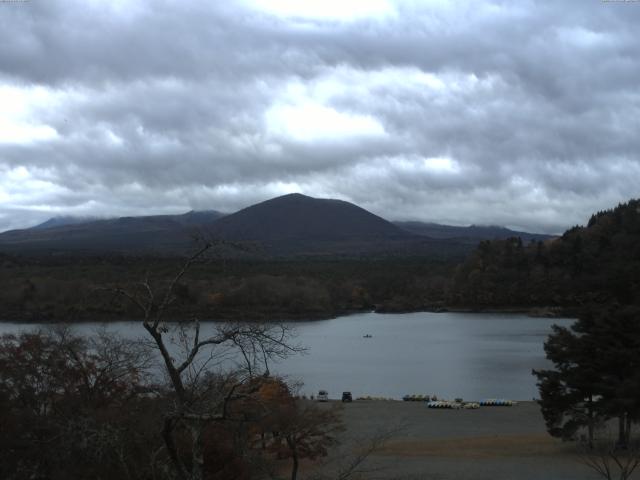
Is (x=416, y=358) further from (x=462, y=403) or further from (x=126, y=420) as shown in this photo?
(x=126, y=420)

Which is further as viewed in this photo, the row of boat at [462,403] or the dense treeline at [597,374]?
the row of boat at [462,403]

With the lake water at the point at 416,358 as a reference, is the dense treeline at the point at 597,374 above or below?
above

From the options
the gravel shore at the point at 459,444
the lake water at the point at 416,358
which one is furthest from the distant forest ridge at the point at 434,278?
the gravel shore at the point at 459,444

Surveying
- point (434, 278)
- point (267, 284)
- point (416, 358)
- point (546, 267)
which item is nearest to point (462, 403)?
point (416, 358)

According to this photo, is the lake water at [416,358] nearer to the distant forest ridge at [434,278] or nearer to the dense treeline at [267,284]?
the dense treeline at [267,284]

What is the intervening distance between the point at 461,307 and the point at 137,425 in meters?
81.9

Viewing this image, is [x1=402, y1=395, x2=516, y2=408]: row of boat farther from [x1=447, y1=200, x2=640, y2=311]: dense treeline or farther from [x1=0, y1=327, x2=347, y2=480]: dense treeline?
[x1=447, y1=200, x2=640, y2=311]: dense treeline

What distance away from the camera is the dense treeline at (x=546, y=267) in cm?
8406

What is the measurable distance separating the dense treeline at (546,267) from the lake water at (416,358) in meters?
17.4

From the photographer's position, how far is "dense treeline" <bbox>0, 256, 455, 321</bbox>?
5706 centimetres

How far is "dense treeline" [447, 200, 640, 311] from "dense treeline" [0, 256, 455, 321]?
504 centimetres

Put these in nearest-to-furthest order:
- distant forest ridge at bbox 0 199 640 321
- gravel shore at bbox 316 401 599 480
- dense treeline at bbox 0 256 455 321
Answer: gravel shore at bbox 316 401 599 480 < dense treeline at bbox 0 256 455 321 < distant forest ridge at bbox 0 199 640 321

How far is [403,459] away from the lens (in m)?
17.1

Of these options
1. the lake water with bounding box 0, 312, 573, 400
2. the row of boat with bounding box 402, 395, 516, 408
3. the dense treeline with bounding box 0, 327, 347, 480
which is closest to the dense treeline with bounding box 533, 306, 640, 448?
the dense treeline with bounding box 0, 327, 347, 480
